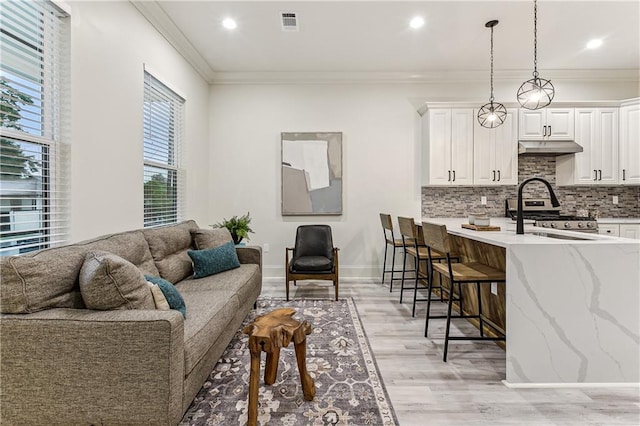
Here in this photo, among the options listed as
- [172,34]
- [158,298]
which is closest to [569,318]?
[158,298]

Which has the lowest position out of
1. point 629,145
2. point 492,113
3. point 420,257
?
point 420,257

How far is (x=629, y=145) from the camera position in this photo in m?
4.43

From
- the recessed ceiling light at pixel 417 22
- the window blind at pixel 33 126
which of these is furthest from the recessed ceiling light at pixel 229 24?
the recessed ceiling light at pixel 417 22

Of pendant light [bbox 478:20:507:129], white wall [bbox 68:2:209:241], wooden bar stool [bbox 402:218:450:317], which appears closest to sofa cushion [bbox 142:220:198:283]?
white wall [bbox 68:2:209:241]

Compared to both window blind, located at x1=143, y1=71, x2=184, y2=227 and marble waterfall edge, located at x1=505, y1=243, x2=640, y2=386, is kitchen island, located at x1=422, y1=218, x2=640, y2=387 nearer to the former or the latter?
marble waterfall edge, located at x1=505, y1=243, x2=640, y2=386

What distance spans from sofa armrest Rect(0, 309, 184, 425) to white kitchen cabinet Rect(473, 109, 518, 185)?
4.42m

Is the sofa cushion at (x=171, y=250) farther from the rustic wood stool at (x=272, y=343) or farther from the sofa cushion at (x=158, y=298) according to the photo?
the rustic wood stool at (x=272, y=343)

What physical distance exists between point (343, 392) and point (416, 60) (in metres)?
4.10

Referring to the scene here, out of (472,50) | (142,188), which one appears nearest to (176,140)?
(142,188)

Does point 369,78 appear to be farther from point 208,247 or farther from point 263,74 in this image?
point 208,247

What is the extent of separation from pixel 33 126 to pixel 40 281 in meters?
1.09

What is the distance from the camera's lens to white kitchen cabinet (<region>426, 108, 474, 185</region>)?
453 cm

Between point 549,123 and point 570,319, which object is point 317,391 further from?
point 549,123

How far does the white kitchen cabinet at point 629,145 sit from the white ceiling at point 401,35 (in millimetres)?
710
